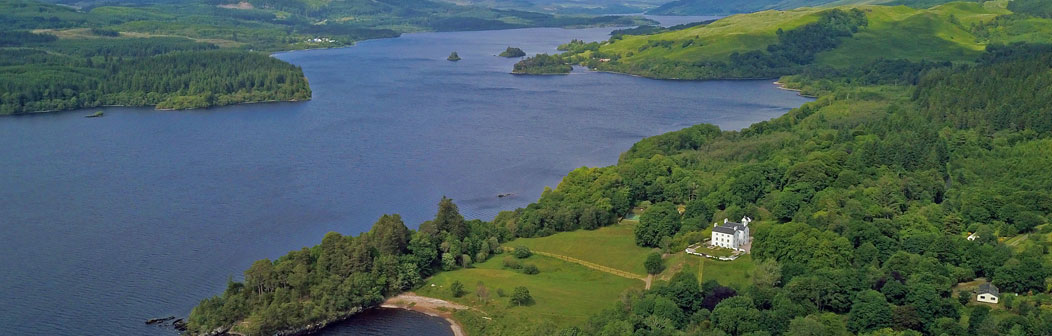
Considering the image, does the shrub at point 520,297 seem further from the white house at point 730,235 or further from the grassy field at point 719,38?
the grassy field at point 719,38

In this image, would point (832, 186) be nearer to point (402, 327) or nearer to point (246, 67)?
point (402, 327)

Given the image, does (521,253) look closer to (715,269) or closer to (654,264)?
(654,264)

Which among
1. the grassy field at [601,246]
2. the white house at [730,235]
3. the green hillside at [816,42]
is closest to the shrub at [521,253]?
the grassy field at [601,246]

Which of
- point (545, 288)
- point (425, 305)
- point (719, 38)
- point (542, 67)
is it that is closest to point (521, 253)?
point (545, 288)

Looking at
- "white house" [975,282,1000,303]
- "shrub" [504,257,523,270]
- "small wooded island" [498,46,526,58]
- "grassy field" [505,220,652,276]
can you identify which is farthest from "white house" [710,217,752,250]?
"small wooded island" [498,46,526,58]

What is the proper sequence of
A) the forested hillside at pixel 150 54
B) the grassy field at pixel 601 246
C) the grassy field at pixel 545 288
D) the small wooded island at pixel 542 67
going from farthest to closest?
1. the small wooded island at pixel 542 67
2. the forested hillside at pixel 150 54
3. the grassy field at pixel 601 246
4. the grassy field at pixel 545 288

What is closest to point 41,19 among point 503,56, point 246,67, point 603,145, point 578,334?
point 246,67
